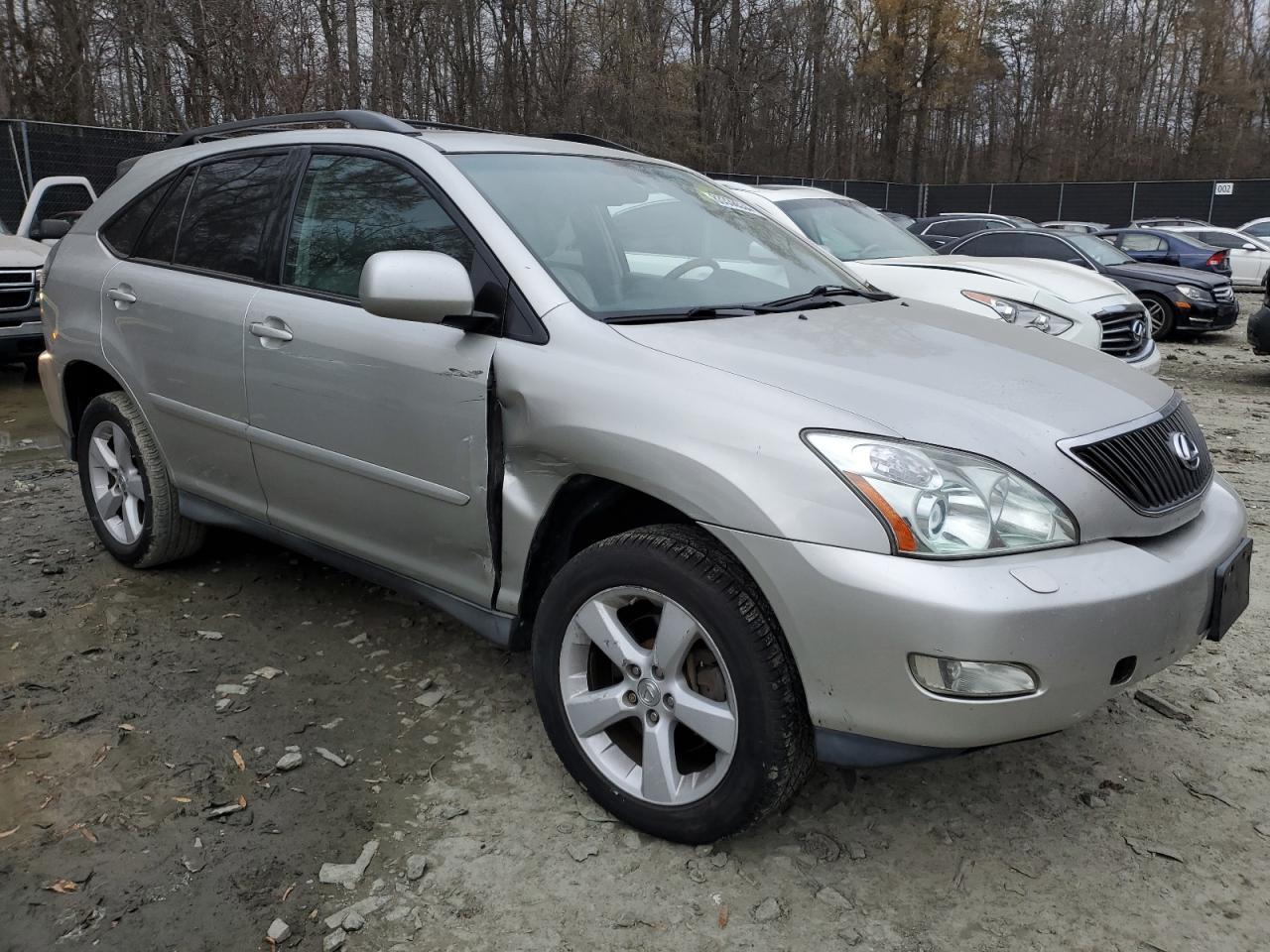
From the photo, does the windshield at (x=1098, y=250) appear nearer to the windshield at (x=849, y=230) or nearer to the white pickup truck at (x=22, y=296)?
the windshield at (x=849, y=230)

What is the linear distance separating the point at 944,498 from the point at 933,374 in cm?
50

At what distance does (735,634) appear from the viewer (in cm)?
220

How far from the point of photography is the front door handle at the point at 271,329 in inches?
126

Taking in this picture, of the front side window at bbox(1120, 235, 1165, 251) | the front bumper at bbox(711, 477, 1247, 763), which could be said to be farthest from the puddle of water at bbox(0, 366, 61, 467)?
the front side window at bbox(1120, 235, 1165, 251)

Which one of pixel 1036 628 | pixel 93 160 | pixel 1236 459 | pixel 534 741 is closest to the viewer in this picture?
pixel 1036 628

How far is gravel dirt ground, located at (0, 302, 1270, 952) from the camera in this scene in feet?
7.37

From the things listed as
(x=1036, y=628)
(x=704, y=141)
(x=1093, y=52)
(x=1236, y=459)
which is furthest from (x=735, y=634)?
(x=1093, y=52)

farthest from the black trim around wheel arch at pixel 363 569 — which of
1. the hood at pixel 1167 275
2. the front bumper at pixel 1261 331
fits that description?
the hood at pixel 1167 275

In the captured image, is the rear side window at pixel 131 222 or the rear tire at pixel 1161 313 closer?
the rear side window at pixel 131 222

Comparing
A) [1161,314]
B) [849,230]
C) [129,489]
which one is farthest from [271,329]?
[1161,314]

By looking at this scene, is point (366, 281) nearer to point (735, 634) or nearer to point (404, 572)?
point (404, 572)

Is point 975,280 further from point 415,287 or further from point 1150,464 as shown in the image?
point 415,287

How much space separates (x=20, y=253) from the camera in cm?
881

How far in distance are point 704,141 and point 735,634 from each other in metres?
34.2
